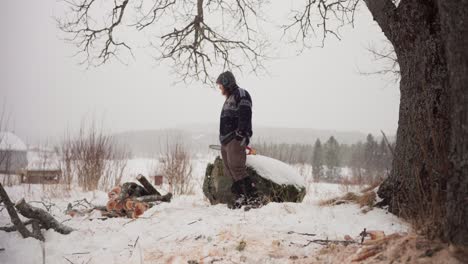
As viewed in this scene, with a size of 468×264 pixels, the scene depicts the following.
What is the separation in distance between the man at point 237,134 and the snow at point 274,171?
446 mm

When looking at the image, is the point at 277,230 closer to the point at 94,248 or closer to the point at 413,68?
the point at 94,248

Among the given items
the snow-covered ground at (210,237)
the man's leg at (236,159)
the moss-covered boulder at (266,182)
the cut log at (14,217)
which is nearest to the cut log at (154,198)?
the moss-covered boulder at (266,182)

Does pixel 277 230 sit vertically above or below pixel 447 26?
below

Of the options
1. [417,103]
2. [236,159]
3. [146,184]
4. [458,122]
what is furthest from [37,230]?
[417,103]

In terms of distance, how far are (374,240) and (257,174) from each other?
117 inches

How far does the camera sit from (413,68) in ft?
10.7

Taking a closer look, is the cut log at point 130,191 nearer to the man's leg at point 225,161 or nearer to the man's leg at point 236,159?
the man's leg at point 225,161

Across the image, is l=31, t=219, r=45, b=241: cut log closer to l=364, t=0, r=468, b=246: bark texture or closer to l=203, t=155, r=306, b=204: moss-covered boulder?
l=203, t=155, r=306, b=204: moss-covered boulder

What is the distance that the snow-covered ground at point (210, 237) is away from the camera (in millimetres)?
2719

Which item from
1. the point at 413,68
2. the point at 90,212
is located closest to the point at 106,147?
the point at 90,212

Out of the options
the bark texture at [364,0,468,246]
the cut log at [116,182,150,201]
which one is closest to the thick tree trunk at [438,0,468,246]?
the bark texture at [364,0,468,246]

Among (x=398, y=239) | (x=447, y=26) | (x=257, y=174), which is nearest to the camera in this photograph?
(x=447, y=26)

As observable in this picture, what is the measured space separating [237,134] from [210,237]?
2.02m

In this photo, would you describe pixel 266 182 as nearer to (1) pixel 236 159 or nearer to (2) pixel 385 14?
(1) pixel 236 159
